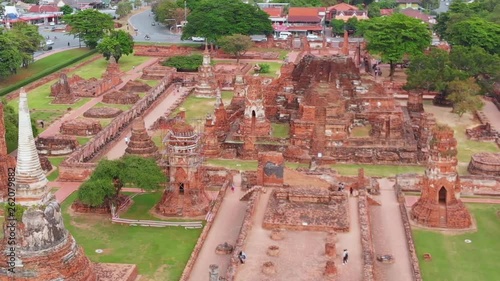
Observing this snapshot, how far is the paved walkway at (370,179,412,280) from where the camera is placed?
3575 cm

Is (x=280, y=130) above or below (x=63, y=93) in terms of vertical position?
above

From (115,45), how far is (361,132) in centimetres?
4451

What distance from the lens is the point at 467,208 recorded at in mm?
44938

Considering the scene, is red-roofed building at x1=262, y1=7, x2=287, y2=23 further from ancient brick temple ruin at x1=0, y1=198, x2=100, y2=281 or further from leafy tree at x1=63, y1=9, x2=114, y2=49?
ancient brick temple ruin at x1=0, y1=198, x2=100, y2=281

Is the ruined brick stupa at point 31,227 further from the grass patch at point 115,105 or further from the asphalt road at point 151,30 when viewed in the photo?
the asphalt road at point 151,30

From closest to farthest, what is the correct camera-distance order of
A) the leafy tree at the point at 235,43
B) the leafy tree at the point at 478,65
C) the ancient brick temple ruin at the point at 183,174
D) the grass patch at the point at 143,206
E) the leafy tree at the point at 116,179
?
the leafy tree at the point at 116,179, the ancient brick temple ruin at the point at 183,174, the grass patch at the point at 143,206, the leafy tree at the point at 478,65, the leafy tree at the point at 235,43

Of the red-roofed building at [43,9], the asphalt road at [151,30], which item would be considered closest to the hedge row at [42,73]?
the asphalt road at [151,30]

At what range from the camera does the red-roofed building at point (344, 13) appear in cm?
12135

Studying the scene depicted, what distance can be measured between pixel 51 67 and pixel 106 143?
35.7 m

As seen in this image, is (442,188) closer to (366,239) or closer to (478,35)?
(366,239)

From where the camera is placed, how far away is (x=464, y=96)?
64.1m

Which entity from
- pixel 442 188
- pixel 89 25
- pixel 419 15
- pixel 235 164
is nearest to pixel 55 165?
pixel 235 164

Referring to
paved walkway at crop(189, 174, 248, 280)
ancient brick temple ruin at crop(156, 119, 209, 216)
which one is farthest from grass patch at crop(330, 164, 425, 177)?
ancient brick temple ruin at crop(156, 119, 209, 216)

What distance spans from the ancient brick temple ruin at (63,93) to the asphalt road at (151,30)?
40.0 m
